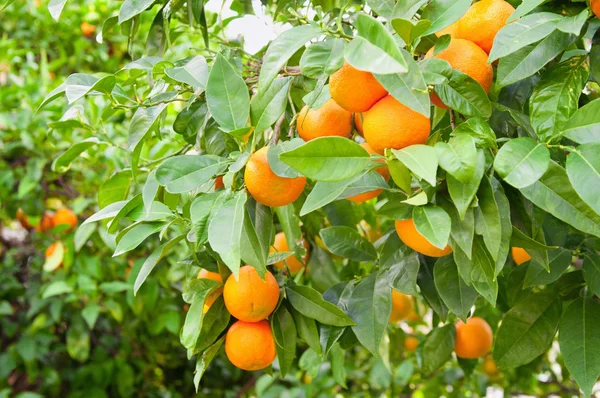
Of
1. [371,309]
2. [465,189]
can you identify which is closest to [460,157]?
[465,189]

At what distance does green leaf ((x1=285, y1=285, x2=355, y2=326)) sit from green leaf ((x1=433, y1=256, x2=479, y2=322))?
129 millimetres

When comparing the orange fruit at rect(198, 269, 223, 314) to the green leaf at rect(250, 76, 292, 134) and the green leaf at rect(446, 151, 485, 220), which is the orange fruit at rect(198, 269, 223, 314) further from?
the green leaf at rect(446, 151, 485, 220)

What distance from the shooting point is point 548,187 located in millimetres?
606

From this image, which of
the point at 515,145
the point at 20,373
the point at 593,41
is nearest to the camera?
the point at 515,145

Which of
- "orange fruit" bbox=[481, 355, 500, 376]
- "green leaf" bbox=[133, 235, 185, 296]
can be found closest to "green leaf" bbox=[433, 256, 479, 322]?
"green leaf" bbox=[133, 235, 185, 296]

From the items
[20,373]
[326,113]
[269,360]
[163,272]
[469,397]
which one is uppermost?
[326,113]

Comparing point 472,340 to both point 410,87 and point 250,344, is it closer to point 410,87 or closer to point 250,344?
point 250,344

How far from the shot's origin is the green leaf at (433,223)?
1.90 ft

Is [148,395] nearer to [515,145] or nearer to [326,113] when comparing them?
[326,113]

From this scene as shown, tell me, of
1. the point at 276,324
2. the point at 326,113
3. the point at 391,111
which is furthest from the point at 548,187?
the point at 276,324

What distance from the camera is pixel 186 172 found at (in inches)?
27.5

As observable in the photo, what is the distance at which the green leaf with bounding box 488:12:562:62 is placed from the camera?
0.60 metres

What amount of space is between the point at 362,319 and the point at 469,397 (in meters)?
1.56

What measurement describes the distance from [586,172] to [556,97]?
6.2 inches
